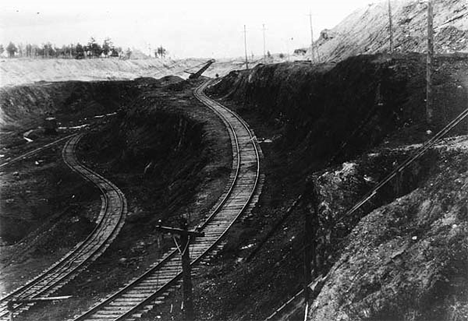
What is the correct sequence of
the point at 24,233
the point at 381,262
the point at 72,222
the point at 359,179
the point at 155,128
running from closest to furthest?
1. the point at 381,262
2. the point at 359,179
3. the point at 72,222
4. the point at 24,233
5. the point at 155,128

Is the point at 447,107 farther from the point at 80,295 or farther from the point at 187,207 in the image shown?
the point at 80,295

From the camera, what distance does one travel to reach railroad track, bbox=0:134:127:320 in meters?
17.4

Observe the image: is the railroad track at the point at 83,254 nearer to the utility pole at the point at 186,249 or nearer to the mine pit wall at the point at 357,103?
the utility pole at the point at 186,249

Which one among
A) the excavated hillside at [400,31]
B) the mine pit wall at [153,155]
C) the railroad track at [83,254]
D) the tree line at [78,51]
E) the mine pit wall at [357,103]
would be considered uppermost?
the tree line at [78,51]

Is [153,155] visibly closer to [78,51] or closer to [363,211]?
[363,211]

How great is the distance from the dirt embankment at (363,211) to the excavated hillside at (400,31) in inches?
367

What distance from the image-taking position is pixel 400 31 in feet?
132

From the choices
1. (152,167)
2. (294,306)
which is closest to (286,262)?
(294,306)

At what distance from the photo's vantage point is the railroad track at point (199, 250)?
1472 cm

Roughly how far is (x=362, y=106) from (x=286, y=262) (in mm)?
10345

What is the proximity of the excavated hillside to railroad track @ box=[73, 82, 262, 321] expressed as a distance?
1397cm

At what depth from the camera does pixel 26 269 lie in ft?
67.9

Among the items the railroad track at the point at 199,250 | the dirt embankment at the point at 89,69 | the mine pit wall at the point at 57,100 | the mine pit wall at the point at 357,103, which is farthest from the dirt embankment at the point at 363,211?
the dirt embankment at the point at 89,69

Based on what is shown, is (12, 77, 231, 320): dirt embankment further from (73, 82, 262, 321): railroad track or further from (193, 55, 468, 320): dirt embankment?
(193, 55, 468, 320): dirt embankment
